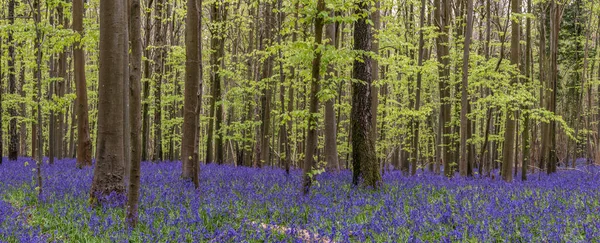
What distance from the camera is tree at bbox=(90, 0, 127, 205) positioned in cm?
866

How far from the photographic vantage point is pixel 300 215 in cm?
754

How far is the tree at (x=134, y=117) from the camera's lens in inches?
262

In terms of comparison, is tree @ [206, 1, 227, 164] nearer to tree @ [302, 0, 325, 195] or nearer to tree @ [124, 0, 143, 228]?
tree @ [302, 0, 325, 195]

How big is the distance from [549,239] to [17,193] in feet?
31.9

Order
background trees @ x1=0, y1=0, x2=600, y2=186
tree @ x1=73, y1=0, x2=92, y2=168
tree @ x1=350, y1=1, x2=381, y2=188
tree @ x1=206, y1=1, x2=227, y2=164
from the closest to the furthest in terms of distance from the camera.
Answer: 1. background trees @ x1=0, y1=0, x2=600, y2=186
2. tree @ x1=350, y1=1, x2=381, y2=188
3. tree @ x1=73, y1=0, x2=92, y2=168
4. tree @ x1=206, y1=1, x2=227, y2=164

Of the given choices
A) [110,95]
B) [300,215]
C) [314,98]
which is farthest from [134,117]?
[314,98]

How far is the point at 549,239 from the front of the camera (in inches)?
229

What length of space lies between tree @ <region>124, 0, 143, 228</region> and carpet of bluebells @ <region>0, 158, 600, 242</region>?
0.33 meters

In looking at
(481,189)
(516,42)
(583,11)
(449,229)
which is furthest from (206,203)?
Result: (583,11)

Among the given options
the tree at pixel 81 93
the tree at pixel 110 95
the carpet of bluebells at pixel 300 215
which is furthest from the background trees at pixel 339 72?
the carpet of bluebells at pixel 300 215

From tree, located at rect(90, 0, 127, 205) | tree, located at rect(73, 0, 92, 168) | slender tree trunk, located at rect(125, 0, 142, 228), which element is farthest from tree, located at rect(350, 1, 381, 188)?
tree, located at rect(73, 0, 92, 168)

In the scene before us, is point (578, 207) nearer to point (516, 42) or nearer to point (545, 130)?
point (516, 42)

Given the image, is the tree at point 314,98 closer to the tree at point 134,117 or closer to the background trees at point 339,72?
the background trees at point 339,72

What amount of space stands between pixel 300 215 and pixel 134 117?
10.1ft
